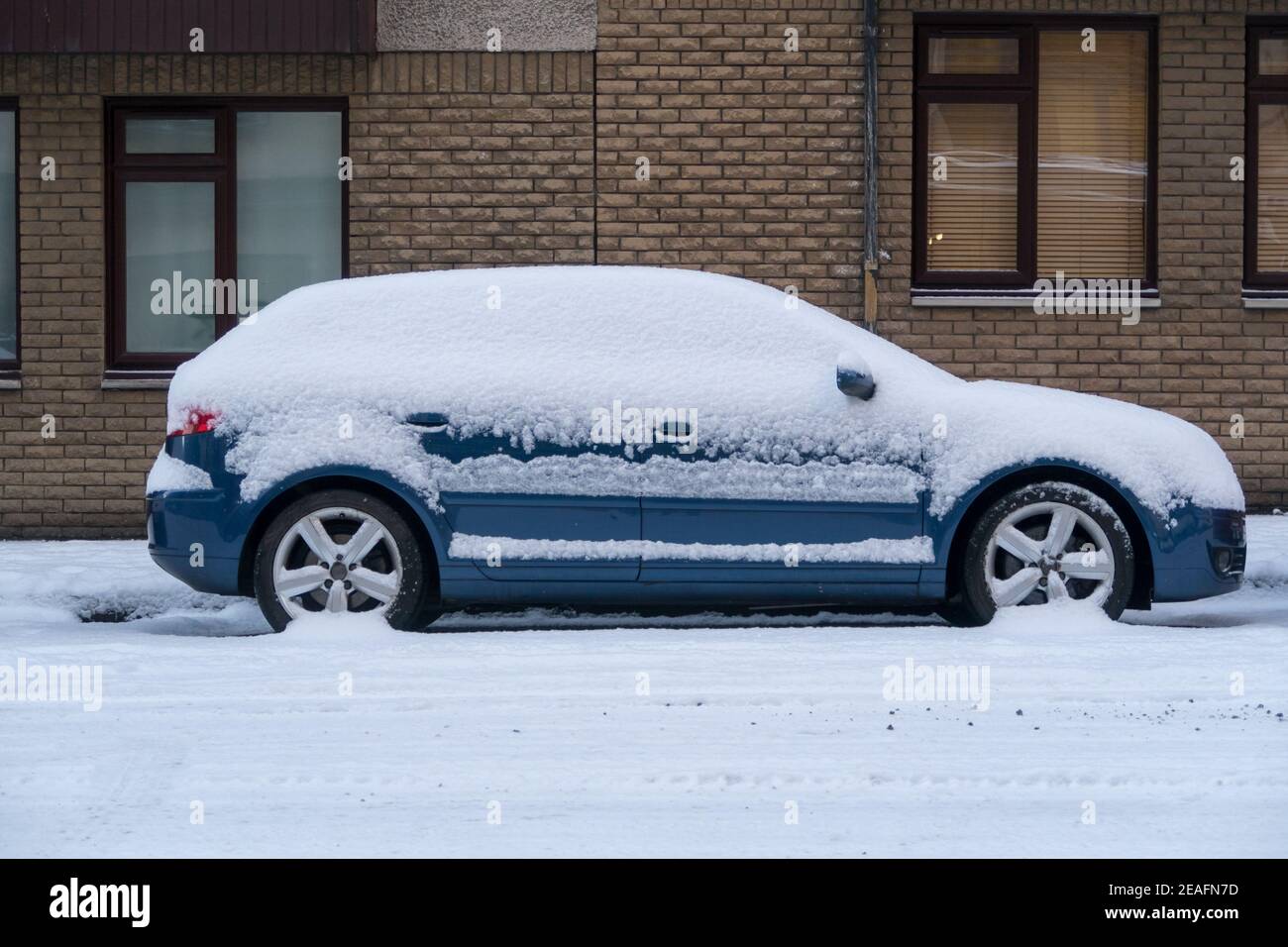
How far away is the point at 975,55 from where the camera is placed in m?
12.3

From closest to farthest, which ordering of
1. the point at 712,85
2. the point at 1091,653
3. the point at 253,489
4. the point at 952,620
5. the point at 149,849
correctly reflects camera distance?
1. the point at 149,849
2. the point at 1091,653
3. the point at 253,489
4. the point at 952,620
5. the point at 712,85

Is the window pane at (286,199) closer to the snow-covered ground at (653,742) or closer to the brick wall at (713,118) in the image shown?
the brick wall at (713,118)

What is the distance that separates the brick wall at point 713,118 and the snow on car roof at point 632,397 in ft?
14.1

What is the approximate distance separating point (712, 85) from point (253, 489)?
19.0 feet

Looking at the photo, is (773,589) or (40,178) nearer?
(773,589)

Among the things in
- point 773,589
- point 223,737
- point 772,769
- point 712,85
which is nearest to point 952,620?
point 773,589

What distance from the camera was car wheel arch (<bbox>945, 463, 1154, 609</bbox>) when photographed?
7418mm

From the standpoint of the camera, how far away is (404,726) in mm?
5570

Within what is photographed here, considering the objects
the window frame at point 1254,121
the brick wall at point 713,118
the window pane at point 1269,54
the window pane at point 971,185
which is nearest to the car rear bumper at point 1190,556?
the brick wall at point 713,118

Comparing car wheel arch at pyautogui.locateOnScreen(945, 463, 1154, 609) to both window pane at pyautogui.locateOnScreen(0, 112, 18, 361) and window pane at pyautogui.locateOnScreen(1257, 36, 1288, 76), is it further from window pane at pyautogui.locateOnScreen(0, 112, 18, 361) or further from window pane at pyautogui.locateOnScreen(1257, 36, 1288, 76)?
window pane at pyautogui.locateOnScreen(0, 112, 18, 361)

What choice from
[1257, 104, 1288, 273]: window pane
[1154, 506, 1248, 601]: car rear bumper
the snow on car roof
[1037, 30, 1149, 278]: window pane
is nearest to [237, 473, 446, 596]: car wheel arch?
the snow on car roof

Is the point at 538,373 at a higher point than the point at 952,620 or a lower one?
higher

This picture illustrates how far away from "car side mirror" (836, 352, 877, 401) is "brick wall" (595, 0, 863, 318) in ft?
15.2

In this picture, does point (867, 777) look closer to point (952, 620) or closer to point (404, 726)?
point (404, 726)
